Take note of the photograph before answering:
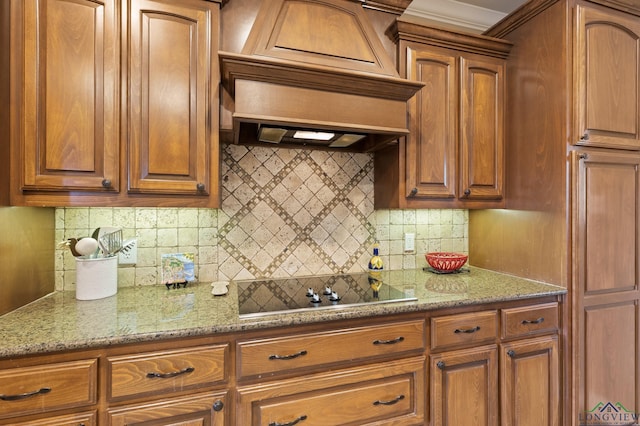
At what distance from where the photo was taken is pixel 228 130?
4.86 ft

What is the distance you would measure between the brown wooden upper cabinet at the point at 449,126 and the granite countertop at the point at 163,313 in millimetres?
530

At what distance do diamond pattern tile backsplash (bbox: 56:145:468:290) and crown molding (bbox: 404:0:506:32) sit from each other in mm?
1218

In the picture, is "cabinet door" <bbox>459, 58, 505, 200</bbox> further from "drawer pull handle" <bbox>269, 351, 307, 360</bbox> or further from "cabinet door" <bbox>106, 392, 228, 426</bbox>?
"cabinet door" <bbox>106, 392, 228, 426</bbox>

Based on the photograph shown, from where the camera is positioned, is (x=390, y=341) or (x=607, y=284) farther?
(x=607, y=284)

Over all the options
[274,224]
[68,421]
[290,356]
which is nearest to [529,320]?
[290,356]

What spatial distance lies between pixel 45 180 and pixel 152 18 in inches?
32.9

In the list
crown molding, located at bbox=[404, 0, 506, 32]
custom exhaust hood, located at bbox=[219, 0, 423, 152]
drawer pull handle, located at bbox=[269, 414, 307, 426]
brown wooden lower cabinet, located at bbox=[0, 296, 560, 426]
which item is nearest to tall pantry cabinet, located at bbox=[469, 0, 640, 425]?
brown wooden lower cabinet, located at bbox=[0, 296, 560, 426]

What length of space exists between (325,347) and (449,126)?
1.45m

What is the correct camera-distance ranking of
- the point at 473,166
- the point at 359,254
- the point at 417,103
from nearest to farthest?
the point at 417,103 < the point at 473,166 < the point at 359,254

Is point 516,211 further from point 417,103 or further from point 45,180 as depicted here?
point 45,180

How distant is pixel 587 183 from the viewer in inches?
65.0

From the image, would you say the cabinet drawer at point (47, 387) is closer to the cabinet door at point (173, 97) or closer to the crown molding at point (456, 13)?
the cabinet door at point (173, 97)

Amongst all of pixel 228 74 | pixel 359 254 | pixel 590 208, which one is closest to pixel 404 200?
pixel 359 254

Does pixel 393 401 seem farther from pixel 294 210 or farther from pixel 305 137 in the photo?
pixel 305 137
